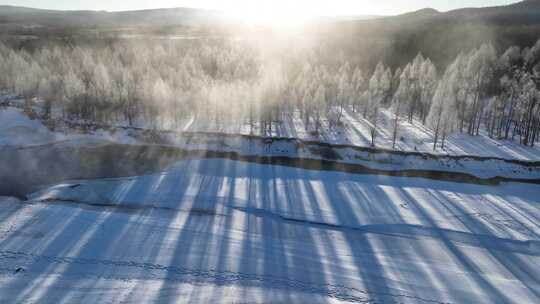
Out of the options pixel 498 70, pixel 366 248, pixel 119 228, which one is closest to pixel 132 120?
pixel 119 228

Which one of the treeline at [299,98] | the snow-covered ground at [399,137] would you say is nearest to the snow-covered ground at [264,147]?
the snow-covered ground at [399,137]

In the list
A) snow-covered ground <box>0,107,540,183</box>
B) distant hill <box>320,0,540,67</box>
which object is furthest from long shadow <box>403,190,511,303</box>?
distant hill <box>320,0,540,67</box>

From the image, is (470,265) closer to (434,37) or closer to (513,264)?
(513,264)

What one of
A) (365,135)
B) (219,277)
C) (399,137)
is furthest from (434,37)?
(219,277)

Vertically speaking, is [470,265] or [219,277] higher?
[470,265]

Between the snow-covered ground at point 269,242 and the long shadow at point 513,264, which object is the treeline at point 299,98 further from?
the long shadow at point 513,264

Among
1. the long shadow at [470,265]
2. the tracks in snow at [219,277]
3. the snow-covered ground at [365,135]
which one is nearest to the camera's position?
the tracks in snow at [219,277]

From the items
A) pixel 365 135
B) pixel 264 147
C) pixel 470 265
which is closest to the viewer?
pixel 470 265

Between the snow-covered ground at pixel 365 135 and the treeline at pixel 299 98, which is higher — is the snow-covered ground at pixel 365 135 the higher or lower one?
the lower one
